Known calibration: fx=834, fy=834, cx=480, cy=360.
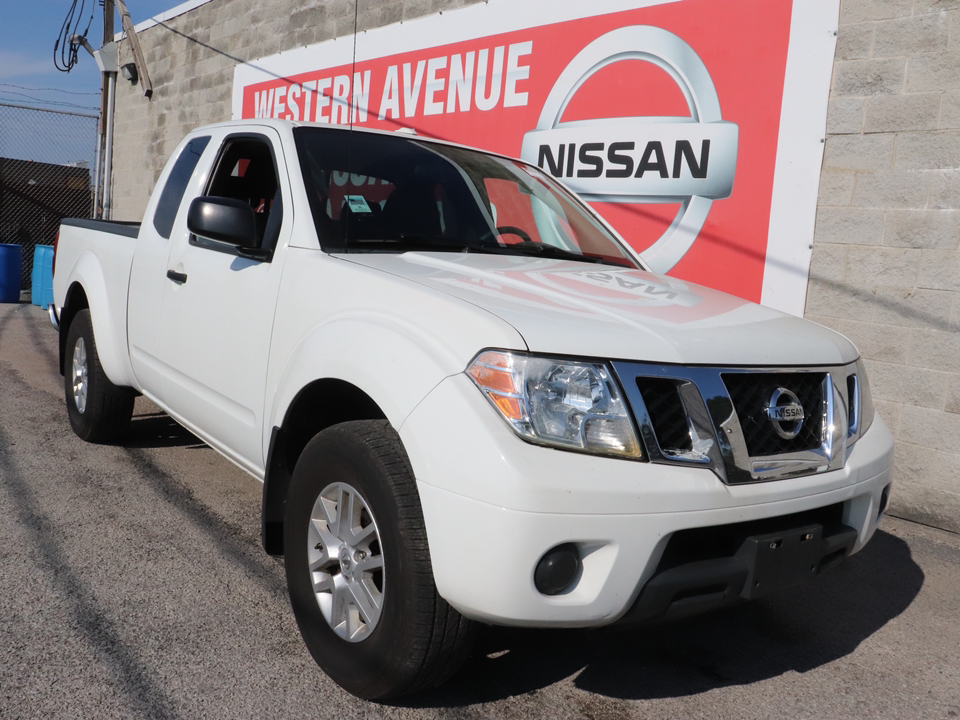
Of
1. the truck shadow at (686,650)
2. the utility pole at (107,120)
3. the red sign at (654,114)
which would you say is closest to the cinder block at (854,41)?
the red sign at (654,114)

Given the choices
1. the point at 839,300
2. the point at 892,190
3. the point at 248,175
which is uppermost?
the point at 892,190

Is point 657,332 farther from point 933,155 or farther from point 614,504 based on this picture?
point 933,155

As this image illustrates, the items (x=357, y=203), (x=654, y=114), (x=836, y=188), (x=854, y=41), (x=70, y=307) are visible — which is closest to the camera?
(x=357, y=203)

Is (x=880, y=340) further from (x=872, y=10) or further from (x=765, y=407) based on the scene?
(x=765, y=407)

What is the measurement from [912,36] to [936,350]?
5.80 ft

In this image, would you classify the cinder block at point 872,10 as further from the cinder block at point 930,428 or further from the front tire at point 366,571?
the front tire at point 366,571

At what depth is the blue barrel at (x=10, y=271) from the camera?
11844mm

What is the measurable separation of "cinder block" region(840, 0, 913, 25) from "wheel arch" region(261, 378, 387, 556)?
13.3 ft

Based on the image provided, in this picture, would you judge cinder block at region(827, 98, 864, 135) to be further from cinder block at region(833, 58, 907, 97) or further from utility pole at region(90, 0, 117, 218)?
utility pole at region(90, 0, 117, 218)

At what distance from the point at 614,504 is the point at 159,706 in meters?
1.40

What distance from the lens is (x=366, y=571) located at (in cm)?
233

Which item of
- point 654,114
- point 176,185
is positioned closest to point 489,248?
point 176,185

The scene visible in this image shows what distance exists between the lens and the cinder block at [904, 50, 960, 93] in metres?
4.54

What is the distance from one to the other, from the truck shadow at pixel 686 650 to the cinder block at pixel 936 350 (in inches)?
62.4
